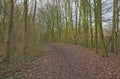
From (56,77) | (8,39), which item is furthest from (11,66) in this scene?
(56,77)

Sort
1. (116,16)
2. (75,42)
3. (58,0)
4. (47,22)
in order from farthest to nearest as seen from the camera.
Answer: (47,22)
(58,0)
(75,42)
(116,16)

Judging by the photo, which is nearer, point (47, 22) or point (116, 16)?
point (116, 16)

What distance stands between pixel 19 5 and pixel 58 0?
2236cm

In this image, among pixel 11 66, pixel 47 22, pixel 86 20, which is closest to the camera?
pixel 11 66

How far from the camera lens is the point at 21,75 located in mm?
10258

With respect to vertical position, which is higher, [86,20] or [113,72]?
[86,20]

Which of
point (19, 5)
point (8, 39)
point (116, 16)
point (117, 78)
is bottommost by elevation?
point (117, 78)

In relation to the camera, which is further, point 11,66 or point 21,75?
point 11,66

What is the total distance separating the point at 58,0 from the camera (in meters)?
47.4

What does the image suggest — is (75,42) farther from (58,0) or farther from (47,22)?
(47,22)

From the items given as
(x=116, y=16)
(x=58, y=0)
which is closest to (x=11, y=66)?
(x=116, y=16)

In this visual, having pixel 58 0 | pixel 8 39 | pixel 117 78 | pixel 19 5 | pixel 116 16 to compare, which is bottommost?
pixel 117 78

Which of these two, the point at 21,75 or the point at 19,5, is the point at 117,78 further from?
the point at 19,5

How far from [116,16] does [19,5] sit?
12828mm
